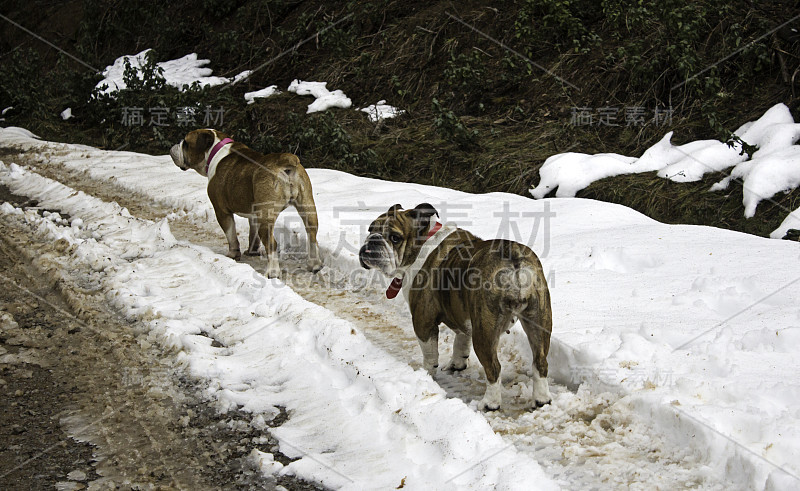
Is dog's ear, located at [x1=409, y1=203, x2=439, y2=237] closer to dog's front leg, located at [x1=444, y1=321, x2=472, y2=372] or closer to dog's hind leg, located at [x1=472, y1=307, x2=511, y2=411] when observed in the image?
dog's front leg, located at [x1=444, y1=321, x2=472, y2=372]

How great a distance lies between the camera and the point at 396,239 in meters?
5.43

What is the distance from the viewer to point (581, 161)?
397 inches

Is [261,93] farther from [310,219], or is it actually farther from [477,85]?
[310,219]

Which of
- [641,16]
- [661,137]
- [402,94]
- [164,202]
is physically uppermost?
[641,16]

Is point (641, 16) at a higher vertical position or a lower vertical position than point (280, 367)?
higher

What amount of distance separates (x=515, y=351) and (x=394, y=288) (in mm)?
1035

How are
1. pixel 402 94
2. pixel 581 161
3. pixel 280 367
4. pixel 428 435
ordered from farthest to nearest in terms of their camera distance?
pixel 402 94, pixel 581 161, pixel 280 367, pixel 428 435

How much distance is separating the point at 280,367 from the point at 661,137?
708 cm

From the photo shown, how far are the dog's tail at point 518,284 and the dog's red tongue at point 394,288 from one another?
1.22 metres

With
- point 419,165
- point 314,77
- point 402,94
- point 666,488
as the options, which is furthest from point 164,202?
point 666,488

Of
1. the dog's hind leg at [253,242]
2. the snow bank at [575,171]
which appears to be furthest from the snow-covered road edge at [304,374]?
the snow bank at [575,171]

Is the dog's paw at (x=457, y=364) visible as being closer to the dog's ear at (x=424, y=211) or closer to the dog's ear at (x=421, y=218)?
the dog's ear at (x=421, y=218)

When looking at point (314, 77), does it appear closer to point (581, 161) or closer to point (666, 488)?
point (581, 161)

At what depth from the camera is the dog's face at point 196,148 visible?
862 centimetres
